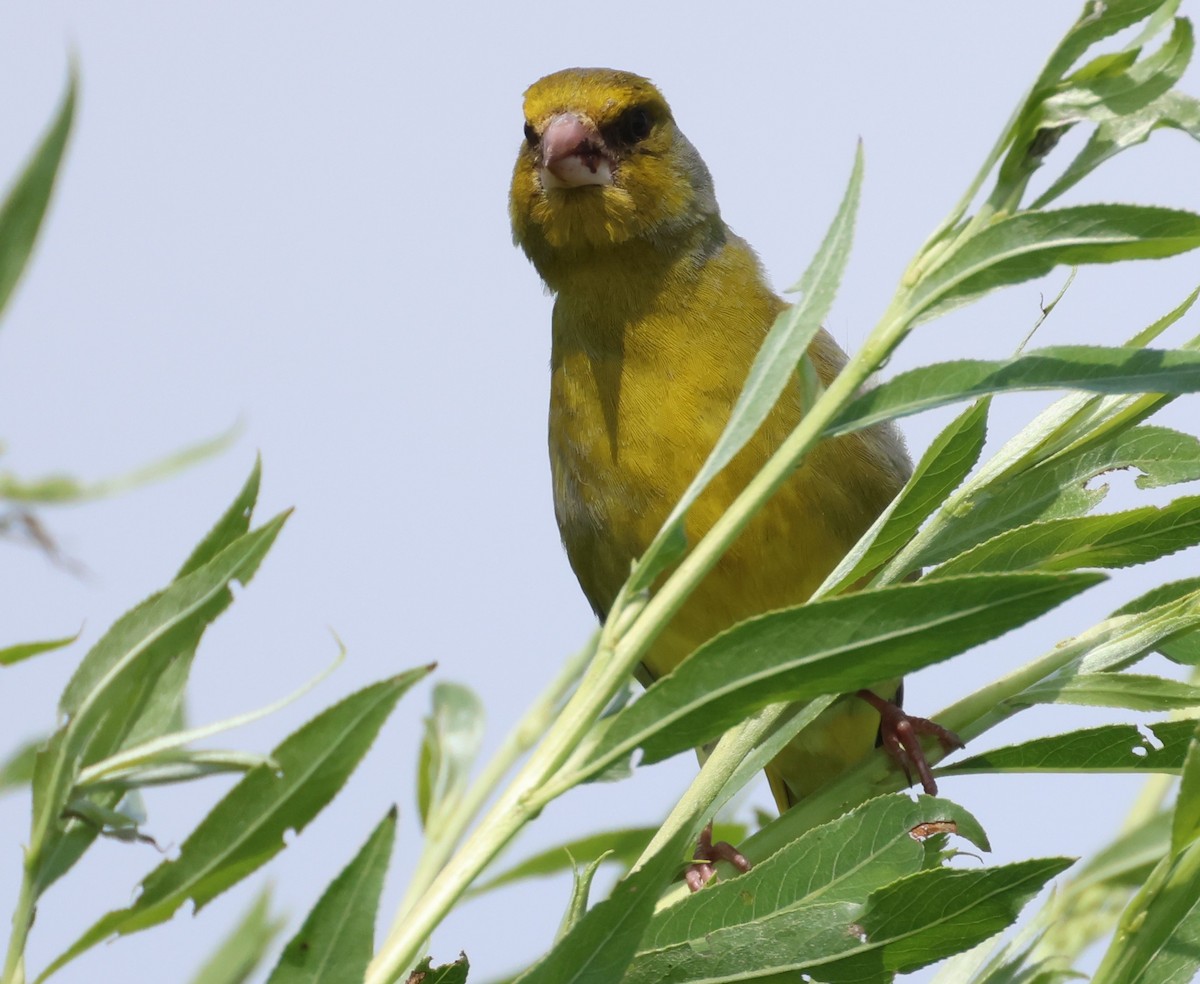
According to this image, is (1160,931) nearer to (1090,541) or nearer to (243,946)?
(1090,541)

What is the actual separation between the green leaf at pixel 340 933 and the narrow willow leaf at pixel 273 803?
0.09 m

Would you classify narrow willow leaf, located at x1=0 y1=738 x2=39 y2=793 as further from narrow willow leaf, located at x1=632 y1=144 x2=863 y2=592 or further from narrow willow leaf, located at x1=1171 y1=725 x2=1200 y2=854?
narrow willow leaf, located at x1=1171 y1=725 x2=1200 y2=854

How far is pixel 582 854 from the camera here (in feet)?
8.21

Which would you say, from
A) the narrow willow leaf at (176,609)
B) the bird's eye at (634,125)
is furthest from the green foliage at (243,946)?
the bird's eye at (634,125)

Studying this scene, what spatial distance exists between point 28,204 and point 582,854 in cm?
146

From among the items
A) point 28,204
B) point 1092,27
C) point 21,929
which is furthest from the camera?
point 1092,27

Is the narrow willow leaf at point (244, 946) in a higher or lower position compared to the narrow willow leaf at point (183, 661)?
lower

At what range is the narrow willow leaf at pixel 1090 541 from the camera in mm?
1904

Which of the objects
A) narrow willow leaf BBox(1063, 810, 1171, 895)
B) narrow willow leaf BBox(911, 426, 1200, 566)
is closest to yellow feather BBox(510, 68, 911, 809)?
narrow willow leaf BBox(1063, 810, 1171, 895)

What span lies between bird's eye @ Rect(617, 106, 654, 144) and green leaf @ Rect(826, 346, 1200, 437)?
114 inches

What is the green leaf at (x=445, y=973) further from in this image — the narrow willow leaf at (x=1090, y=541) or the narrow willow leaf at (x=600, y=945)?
the narrow willow leaf at (x=1090, y=541)

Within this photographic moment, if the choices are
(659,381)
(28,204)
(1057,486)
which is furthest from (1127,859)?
→ (28,204)

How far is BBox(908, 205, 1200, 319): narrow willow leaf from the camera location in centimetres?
155

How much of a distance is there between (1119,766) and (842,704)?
1969 mm
